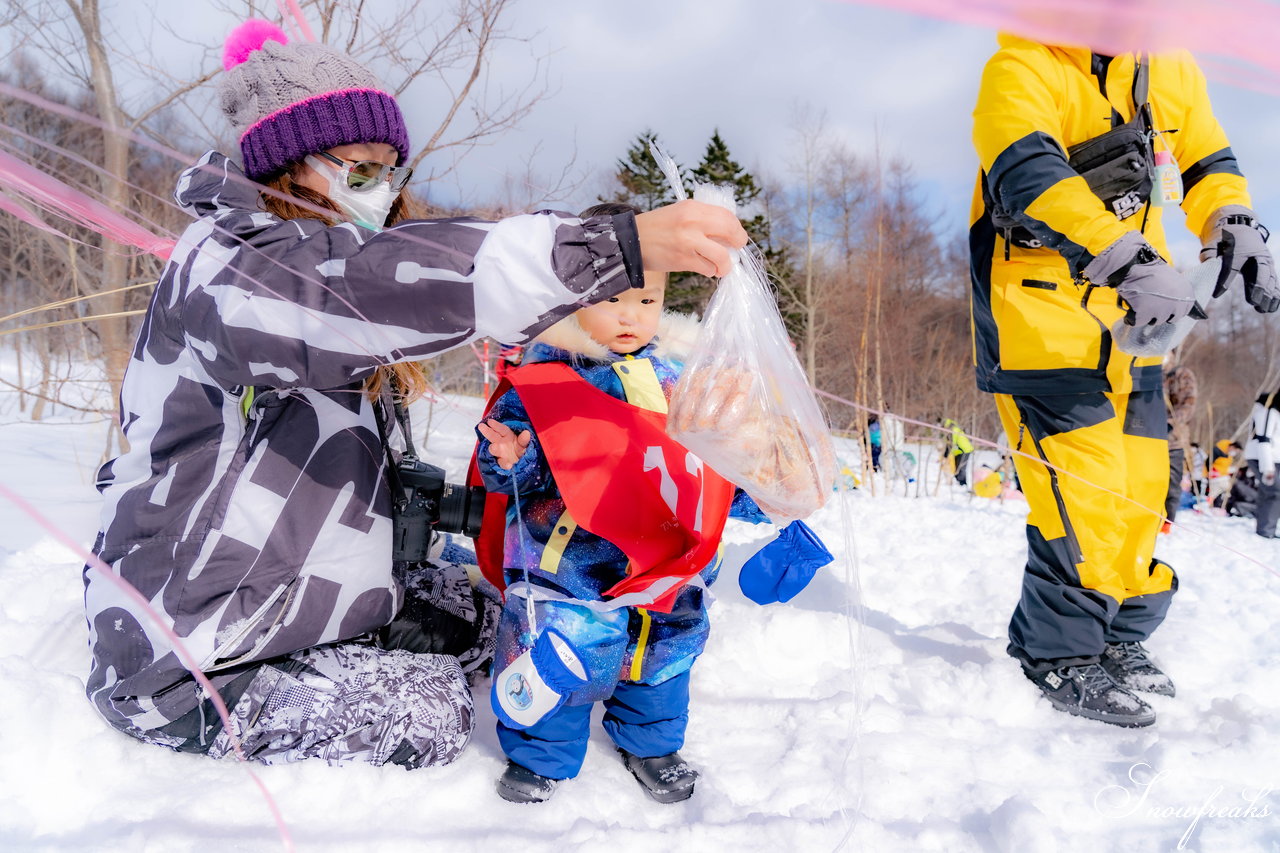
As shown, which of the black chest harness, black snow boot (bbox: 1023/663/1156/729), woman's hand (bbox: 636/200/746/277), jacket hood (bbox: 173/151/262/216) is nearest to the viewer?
woman's hand (bbox: 636/200/746/277)

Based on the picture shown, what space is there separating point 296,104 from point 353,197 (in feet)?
0.64

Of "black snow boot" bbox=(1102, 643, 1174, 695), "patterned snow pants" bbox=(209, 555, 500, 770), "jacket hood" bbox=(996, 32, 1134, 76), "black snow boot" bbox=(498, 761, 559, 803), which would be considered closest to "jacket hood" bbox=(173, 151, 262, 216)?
Result: "patterned snow pants" bbox=(209, 555, 500, 770)

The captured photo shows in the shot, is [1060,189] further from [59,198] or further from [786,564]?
[59,198]

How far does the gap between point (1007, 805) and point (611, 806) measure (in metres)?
0.75

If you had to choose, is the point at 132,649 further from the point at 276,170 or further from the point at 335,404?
the point at 276,170

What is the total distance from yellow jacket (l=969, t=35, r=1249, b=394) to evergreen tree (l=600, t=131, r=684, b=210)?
0.94 m

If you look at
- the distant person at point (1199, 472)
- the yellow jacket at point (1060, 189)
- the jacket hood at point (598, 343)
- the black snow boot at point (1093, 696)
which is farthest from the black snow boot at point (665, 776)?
the distant person at point (1199, 472)

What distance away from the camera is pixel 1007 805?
142 cm

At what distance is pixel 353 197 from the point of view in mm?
1557

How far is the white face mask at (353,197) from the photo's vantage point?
154 centimetres

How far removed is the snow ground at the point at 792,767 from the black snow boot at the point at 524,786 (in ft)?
0.09

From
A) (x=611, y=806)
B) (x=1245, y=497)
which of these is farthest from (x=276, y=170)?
(x=1245, y=497)

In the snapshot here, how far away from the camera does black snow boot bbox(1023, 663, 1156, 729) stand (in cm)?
188

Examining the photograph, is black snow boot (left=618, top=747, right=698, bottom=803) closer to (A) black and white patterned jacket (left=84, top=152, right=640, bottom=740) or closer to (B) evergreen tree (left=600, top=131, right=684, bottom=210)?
(A) black and white patterned jacket (left=84, top=152, right=640, bottom=740)
